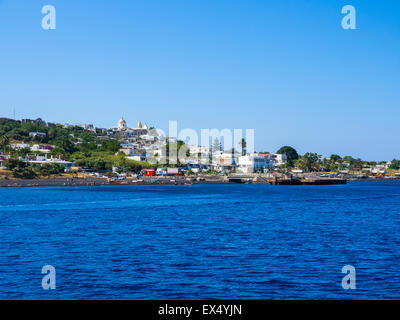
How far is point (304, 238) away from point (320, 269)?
1145cm

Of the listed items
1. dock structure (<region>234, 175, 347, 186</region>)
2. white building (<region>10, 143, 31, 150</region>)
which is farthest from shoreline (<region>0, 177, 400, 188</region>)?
white building (<region>10, 143, 31, 150</region>)

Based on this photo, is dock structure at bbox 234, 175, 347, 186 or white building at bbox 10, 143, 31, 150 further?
white building at bbox 10, 143, 31, 150

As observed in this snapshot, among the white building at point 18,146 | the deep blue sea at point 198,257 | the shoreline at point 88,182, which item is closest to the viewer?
the deep blue sea at point 198,257

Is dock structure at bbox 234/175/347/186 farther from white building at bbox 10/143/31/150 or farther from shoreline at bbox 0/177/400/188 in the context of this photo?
white building at bbox 10/143/31/150

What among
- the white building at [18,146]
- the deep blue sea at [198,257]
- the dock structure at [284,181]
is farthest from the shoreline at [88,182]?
the deep blue sea at [198,257]

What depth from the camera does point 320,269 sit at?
25.0m

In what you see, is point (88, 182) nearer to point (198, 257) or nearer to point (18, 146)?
point (18, 146)

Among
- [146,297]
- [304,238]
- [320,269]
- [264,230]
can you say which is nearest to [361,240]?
[304,238]

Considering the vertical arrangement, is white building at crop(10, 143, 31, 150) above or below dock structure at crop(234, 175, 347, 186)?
above

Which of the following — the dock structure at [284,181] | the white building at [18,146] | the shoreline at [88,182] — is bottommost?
the dock structure at [284,181]

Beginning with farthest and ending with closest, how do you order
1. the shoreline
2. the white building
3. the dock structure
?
the white building < the dock structure < the shoreline

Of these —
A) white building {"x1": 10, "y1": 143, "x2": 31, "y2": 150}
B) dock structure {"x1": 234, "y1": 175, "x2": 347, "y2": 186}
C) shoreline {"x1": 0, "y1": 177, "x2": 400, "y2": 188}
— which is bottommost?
dock structure {"x1": 234, "y1": 175, "x2": 347, "y2": 186}

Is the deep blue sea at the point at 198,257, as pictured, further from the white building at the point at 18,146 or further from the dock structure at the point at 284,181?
the white building at the point at 18,146

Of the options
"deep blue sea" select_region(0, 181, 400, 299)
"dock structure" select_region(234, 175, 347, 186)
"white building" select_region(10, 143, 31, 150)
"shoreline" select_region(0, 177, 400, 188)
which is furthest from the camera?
"white building" select_region(10, 143, 31, 150)
